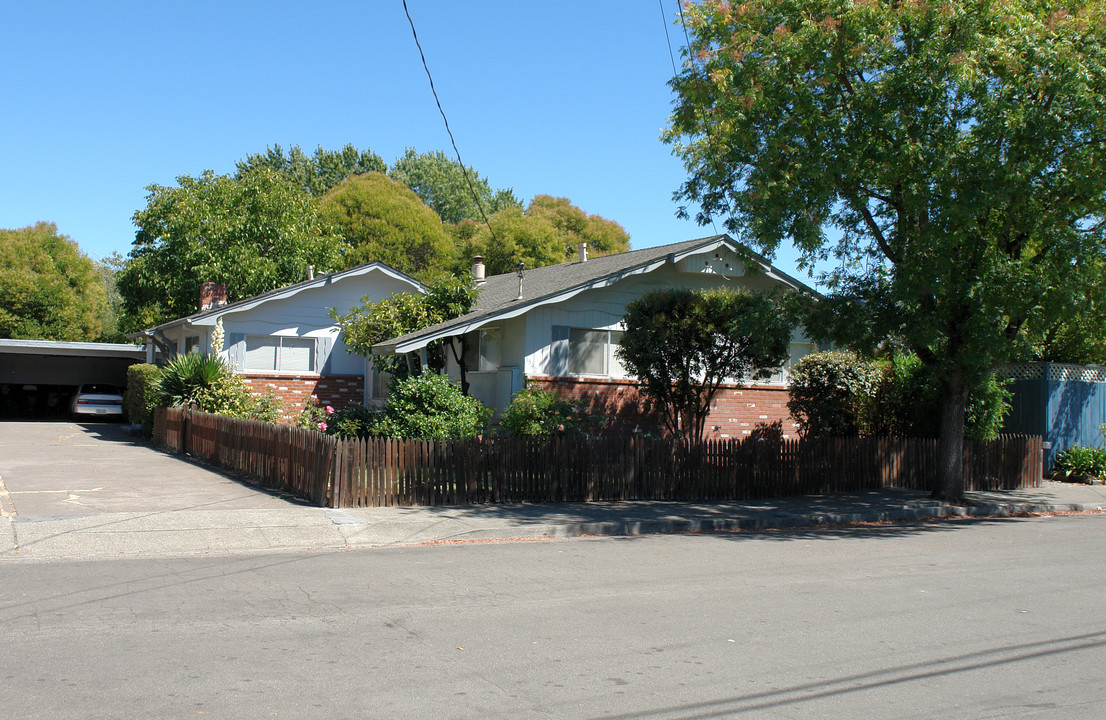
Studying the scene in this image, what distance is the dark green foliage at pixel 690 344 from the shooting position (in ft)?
54.7

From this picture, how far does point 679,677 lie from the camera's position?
5805 millimetres

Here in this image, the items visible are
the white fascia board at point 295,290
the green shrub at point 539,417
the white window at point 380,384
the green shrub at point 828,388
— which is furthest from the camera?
the white fascia board at point 295,290

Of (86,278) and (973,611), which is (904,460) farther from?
(86,278)

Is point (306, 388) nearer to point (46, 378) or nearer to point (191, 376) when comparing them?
point (191, 376)

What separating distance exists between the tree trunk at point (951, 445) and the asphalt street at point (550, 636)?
19.1ft

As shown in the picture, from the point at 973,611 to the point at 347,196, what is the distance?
46.6 m

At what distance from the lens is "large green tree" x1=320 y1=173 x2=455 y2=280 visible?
163 feet

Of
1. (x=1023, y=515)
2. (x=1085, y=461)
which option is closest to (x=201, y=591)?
(x=1023, y=515)

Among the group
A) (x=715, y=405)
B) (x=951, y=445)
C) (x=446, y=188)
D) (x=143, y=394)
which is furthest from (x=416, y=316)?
(x=446, y=188)

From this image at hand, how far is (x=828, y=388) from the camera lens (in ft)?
63.3

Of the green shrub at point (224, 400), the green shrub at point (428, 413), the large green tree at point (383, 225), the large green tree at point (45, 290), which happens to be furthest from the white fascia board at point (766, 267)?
the large green tree at point (45, 290)

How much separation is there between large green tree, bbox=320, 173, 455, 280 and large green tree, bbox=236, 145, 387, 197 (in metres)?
10.3

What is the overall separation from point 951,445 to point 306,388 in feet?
55.0

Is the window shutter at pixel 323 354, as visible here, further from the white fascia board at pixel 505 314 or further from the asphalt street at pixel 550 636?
the asphalt street at pixel 550 636
